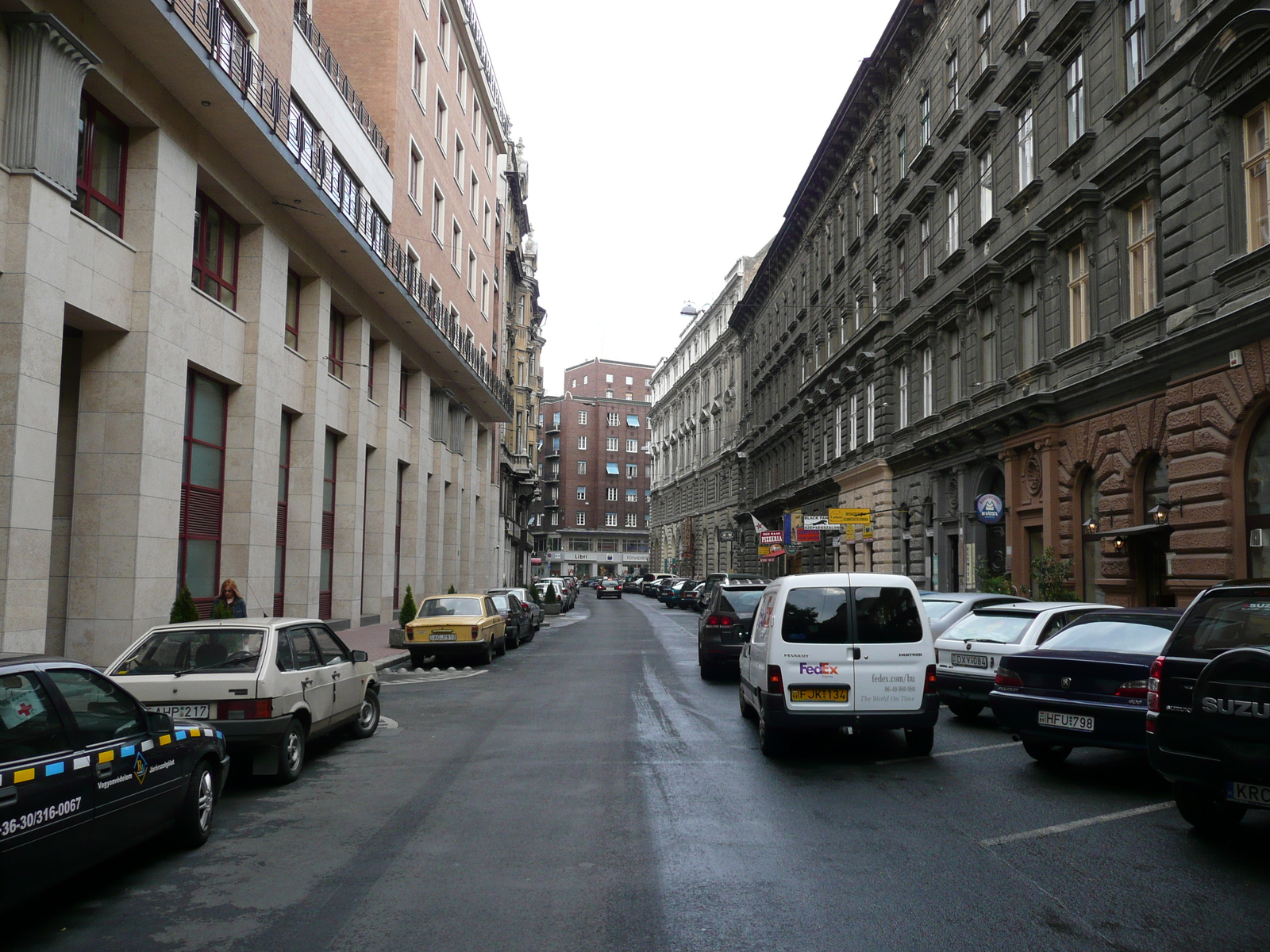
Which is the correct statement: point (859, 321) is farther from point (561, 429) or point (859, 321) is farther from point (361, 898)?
point (561, 429)

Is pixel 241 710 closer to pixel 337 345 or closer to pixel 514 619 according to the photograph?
pixel 514 619

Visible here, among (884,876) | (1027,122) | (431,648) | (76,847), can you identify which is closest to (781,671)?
(884,876)

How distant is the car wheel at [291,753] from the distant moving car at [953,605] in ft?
28.1

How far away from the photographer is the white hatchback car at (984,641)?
11648 mm

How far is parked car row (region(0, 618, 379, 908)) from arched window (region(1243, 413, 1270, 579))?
→ 13207mm

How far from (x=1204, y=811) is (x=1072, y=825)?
2.87ft

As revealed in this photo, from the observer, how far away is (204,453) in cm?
1920

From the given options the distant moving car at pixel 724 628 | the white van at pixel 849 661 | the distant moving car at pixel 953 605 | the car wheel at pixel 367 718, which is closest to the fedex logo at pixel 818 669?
the white van at pixel 849 661

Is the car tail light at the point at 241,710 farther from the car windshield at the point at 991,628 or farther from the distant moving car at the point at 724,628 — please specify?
the distant moving car at the point at 724,628

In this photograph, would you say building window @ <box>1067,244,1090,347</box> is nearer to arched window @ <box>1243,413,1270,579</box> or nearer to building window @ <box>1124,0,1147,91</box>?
building window @ <box>1124,0,1147,91</box>

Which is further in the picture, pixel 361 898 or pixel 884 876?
pixel 884 876

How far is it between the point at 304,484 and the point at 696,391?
64.1 m

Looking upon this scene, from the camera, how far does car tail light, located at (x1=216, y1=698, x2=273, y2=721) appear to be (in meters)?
8.45

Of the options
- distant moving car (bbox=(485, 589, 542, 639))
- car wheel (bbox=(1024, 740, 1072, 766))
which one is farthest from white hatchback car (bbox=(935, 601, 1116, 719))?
distant moving car (bbox=(485, 589, 542, 639))
